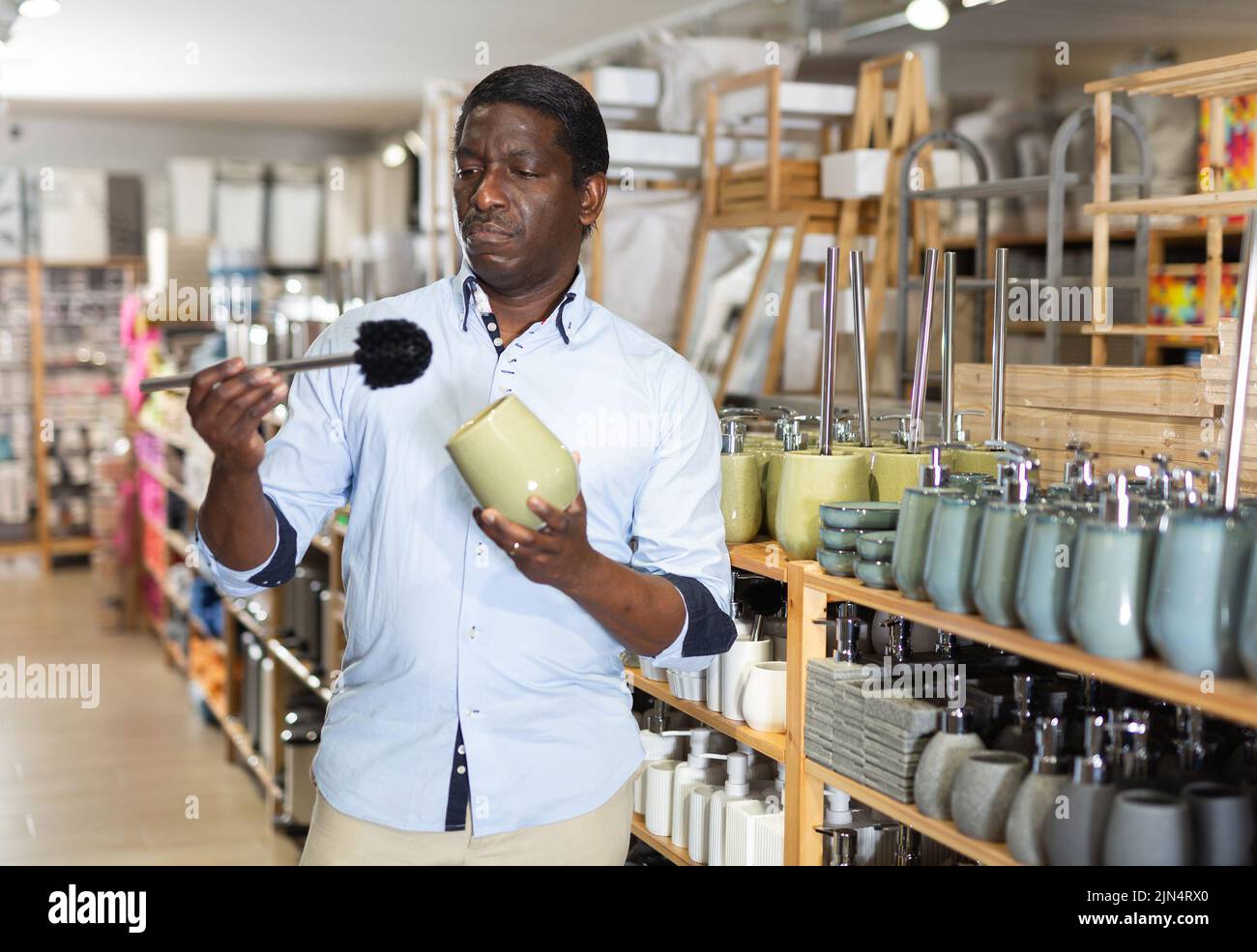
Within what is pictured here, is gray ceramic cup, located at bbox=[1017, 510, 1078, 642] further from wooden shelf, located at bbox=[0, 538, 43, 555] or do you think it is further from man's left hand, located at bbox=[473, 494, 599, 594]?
wooden shelf, located at bbox=[0, 538, 43, 555]

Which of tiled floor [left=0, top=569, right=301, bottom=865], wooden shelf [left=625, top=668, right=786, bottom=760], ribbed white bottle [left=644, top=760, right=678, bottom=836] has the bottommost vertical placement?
tiled floor [left=0, top=569, right=301, bottom=865]

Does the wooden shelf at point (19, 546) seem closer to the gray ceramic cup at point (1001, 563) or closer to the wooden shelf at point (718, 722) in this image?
the wooden shelf at point (718, 722)

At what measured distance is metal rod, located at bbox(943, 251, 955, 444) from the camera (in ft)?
7.34

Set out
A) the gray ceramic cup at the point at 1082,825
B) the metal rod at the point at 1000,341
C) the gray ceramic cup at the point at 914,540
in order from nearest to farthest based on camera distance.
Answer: the gray ceramic cup at the point at 1082,825, the gray ceramic cup at the point at 914,540, the metal rod at the point at 1000,341

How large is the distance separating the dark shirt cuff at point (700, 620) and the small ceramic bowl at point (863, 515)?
39cm

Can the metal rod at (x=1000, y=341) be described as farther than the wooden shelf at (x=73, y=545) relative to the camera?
No

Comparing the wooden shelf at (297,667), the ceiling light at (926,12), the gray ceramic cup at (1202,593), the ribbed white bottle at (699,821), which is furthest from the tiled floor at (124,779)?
the ceiling light at (926,12)

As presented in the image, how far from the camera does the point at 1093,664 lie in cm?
148

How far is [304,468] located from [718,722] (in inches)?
39.0

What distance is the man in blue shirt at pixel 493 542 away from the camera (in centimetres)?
157

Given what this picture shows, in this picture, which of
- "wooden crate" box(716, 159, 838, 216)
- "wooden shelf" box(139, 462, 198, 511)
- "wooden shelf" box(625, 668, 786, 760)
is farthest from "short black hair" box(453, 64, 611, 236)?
"wooden shelf" box(139, 462, 198, 511)

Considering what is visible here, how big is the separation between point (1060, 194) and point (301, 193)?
25.5 ft

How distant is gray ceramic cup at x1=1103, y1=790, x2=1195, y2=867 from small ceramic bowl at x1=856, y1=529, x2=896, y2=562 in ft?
1.64
